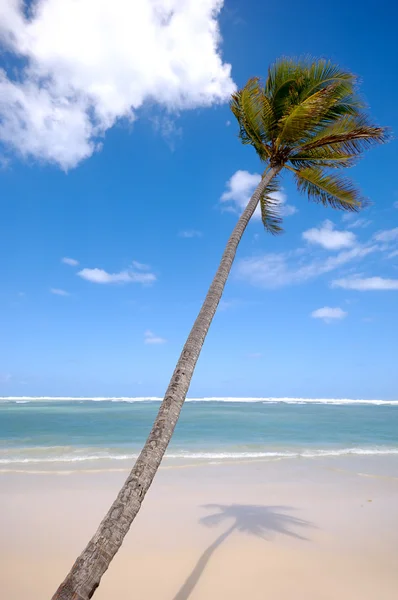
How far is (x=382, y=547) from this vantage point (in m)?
6.79

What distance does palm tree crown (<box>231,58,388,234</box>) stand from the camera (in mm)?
6816

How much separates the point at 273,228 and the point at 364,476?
8651 millimetres

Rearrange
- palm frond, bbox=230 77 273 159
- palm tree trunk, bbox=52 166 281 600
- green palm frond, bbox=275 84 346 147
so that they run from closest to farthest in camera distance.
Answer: palm tree trunk, bbox=52 166 281 600 < green palm frond, bbox=275 84 346 147 < palm frond, bbox=230 77 273 159

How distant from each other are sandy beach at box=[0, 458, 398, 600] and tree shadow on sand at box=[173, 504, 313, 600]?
0.02 m

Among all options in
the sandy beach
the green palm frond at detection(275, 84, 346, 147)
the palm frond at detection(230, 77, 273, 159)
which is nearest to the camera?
the sandy beach

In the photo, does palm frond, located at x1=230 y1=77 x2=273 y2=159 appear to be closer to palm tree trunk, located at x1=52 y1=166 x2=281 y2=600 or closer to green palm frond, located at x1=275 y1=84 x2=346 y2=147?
green palm frond, located at x1=275 y1=84 x2=346 y2=147

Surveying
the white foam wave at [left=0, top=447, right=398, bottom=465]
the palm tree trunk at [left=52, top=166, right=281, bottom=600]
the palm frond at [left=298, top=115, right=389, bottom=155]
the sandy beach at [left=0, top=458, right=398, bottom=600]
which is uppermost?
the palm frond at [left=298, top=115, right=389, bottom=155]

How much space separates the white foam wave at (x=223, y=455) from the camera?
46.7 ft

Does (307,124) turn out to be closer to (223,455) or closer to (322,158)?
(322,158)

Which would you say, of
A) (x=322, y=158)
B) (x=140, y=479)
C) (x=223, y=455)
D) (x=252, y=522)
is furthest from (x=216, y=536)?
(x=223, y=455)

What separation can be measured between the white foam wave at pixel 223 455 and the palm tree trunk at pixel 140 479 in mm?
11582

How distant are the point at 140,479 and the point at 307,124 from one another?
5.88 meters

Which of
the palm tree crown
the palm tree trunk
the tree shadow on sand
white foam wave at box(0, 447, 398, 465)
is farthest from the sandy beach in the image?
the palm tree crown

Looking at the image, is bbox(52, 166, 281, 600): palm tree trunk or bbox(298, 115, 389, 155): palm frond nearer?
bbox(52, 166, 281, 600): palm tree trunk
